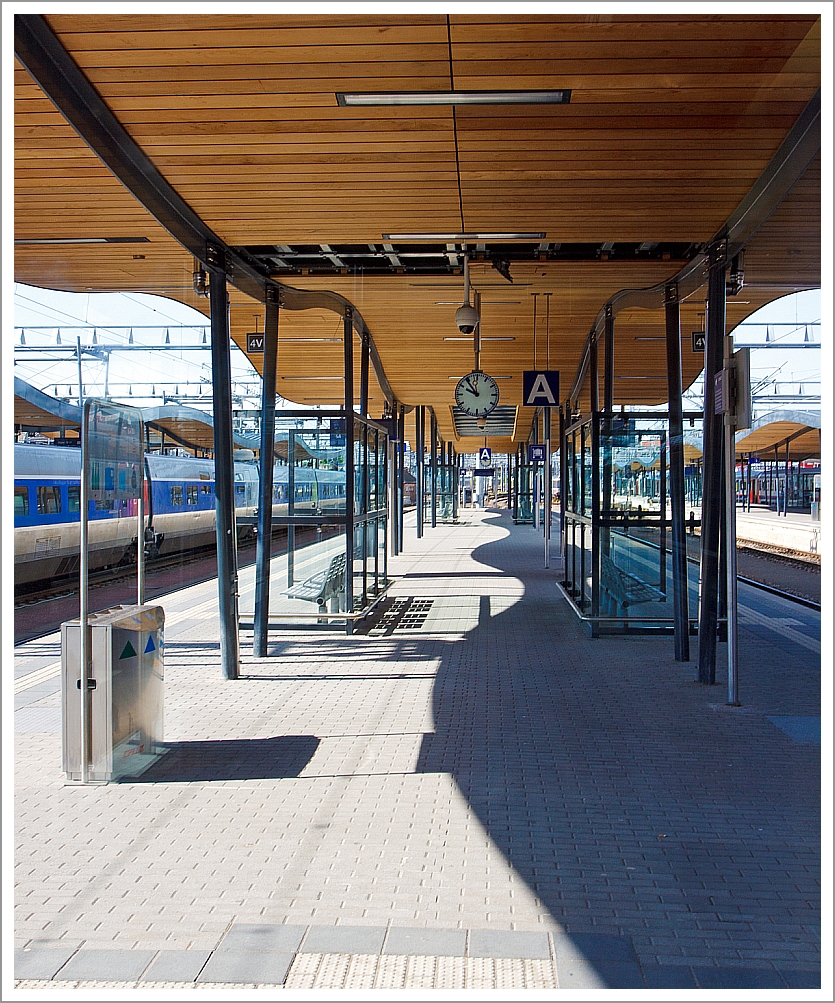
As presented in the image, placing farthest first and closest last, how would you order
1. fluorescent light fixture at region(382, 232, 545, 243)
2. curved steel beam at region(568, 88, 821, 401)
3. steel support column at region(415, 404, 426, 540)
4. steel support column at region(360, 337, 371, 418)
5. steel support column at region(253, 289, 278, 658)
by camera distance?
1. steel support column at region(415, 404, 426, 540)
2. steel support column at region(360, 337, 371, 418)
3. steel support column at region(253, 289, 278, 658)
4. fluorescent light fixture at region(382, 232, 545, 243)
5. curved steel beam at region(568, 88, 821, 401)

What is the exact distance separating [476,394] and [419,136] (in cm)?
607

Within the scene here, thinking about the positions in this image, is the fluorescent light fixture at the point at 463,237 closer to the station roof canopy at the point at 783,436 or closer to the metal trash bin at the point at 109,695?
the station roof canopy at the point at 783,436

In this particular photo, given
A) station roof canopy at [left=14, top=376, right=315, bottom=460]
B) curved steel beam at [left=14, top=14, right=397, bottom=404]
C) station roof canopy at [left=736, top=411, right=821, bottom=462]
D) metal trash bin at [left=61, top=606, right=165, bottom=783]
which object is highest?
curved steel beam at [left=14, top=14, right=397, bottom=404]

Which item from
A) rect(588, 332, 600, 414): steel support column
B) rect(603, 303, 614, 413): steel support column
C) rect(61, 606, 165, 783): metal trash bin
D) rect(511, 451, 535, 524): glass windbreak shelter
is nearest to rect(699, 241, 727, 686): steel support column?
rect(603, 303, 614, 413): steel support column

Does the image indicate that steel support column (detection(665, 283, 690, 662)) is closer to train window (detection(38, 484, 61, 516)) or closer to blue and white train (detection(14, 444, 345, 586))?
blue and white train (detection(14, 444, 345, 586))

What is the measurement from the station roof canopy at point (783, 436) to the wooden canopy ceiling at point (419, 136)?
57cm

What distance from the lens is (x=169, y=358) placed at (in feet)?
20.0

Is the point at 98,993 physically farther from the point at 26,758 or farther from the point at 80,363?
the point at 80,363

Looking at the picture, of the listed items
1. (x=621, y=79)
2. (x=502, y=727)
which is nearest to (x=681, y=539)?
(x=502, y=727)

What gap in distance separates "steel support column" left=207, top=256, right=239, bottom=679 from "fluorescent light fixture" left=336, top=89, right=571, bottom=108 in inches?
121

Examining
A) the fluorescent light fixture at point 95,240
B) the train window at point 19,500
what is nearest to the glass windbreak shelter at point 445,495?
the fluorescent light fixture at point 95,240

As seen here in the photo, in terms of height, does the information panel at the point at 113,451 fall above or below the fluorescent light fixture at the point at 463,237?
below

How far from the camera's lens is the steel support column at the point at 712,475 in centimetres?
679

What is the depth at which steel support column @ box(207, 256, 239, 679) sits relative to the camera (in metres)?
7.39
